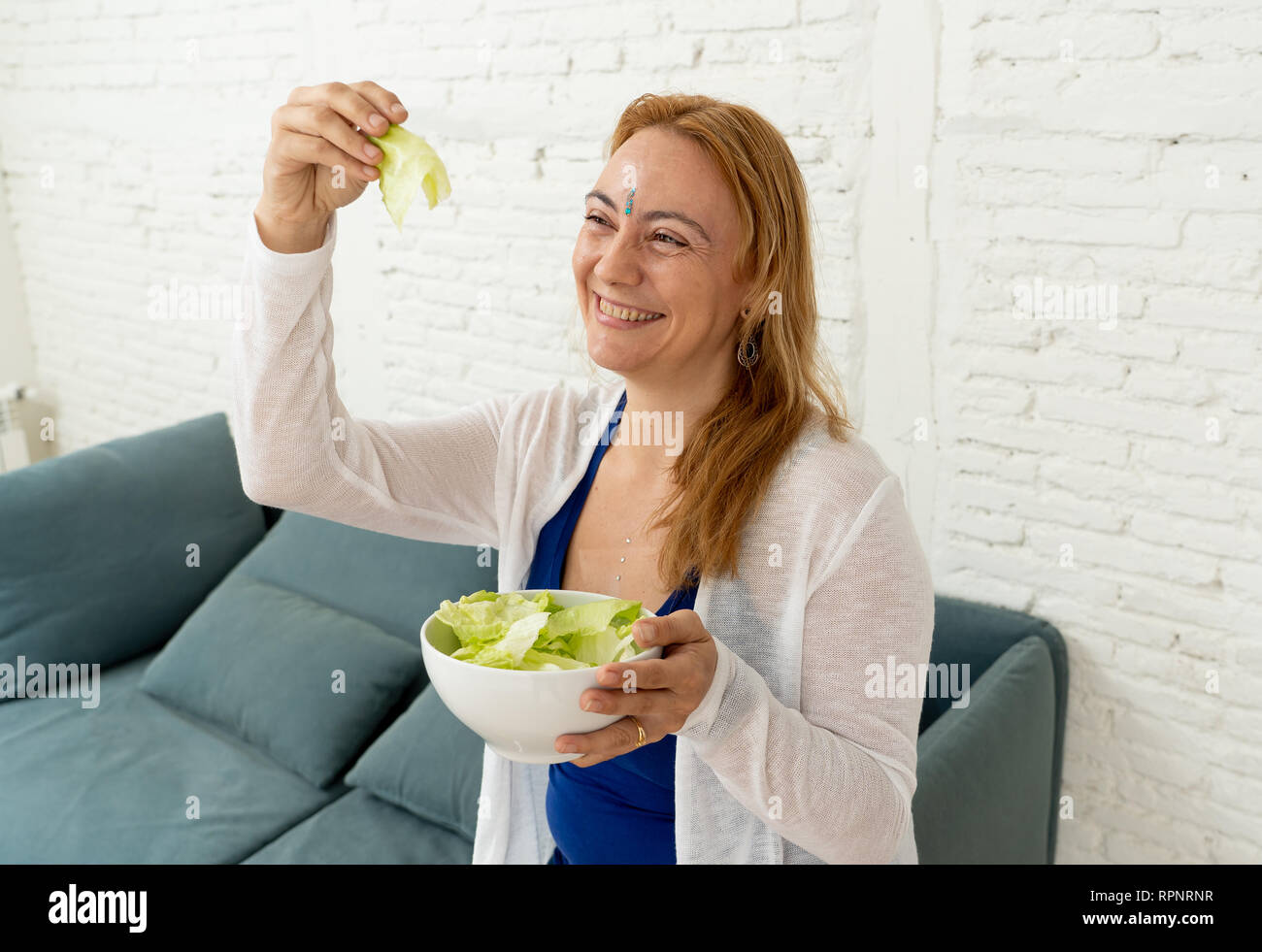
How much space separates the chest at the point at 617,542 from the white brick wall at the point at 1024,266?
0.38 m

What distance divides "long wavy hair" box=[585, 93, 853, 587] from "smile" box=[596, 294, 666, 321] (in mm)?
121

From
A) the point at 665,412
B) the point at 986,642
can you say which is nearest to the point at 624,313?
the point at 665,412

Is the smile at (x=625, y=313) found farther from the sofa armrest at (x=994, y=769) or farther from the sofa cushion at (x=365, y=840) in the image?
the sofa cushion at (x=365, y=840)

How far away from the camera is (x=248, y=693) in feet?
7.89

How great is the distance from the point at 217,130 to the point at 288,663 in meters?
1.73

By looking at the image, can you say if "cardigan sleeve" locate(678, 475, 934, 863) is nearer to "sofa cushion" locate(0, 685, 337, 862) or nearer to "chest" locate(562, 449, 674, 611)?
"chest" locate(562, 449, 674, 611)

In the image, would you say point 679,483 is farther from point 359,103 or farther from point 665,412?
point 359,103

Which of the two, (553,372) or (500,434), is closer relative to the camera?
(500,434)

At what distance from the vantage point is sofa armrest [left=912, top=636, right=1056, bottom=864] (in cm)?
158

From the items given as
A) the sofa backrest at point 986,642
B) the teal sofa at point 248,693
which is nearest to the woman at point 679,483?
the teal sofa at point 248,693

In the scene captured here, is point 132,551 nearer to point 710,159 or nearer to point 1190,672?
point 710,159

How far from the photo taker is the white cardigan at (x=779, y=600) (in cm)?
103
